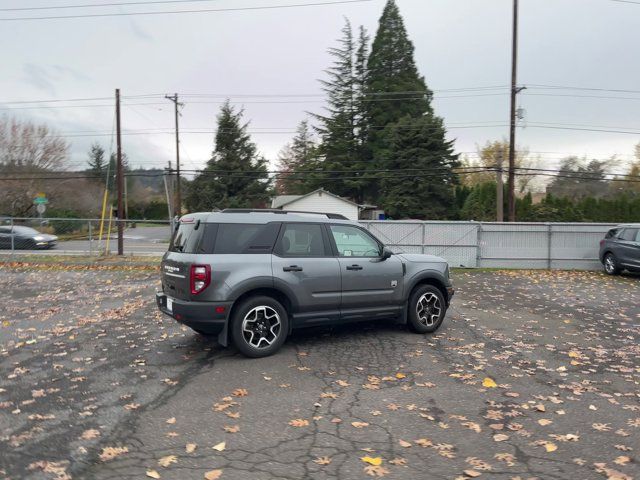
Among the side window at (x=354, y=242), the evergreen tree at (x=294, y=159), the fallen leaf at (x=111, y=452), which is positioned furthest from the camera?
the evergreen tree at (x=294, y=159)

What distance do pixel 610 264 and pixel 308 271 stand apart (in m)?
14.0

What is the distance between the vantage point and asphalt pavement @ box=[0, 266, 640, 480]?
349cm

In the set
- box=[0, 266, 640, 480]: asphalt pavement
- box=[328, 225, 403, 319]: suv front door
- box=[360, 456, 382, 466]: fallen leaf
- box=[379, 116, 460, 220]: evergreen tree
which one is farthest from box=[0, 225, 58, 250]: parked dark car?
box=[379, 116, 460, 220]: evergreen tree

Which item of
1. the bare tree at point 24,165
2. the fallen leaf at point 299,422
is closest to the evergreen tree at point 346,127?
the bare tree at point 24,165

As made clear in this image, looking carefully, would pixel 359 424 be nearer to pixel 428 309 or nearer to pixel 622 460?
pixel 622 460

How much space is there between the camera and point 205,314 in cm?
564

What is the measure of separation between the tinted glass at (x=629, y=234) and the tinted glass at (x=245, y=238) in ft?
44.5

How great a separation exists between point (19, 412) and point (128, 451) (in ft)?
4.91

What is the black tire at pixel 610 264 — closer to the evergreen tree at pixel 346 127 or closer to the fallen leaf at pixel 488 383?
the fallen leaf at pixel 488 383

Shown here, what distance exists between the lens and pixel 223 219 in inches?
235

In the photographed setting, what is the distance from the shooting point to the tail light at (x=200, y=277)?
18.5 feet

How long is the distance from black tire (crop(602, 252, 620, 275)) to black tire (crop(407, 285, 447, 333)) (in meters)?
11.5

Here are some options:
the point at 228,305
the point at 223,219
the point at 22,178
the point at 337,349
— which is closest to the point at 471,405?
the point at 337,349

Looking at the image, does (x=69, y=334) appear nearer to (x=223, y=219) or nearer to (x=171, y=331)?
(x=171, y=331)
